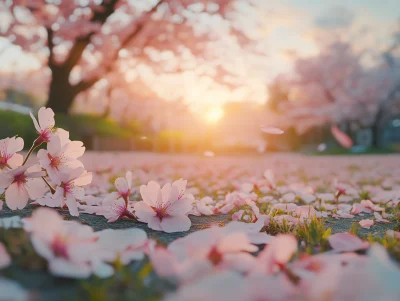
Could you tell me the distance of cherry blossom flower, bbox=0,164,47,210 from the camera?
1387 millimetres

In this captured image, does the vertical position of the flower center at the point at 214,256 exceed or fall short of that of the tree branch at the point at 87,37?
it falls short

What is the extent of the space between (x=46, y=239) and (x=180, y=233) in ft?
2.25

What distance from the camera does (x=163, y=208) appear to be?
1512 millimetres

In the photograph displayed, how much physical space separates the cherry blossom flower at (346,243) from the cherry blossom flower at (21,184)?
1029 mm

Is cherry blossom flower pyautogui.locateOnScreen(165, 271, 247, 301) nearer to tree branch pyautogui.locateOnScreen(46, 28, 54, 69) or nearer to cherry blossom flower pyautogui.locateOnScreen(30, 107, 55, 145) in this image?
cherry blossom flower pyautogui.locateOnScreen(30, 107, 55, 145)

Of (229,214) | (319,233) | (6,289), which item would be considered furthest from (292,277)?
(229,214)

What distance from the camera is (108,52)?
11594 millimetres

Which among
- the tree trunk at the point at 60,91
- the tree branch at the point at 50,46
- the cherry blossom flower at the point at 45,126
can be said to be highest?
the tree branch at the point at 50,46

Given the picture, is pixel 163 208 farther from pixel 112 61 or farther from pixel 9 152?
pixel 112 61

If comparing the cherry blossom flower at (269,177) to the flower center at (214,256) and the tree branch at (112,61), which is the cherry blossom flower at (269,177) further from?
the tree branch at (112,61)

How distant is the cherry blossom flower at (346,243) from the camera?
1.19m

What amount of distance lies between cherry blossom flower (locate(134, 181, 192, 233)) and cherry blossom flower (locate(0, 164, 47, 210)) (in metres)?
0.38

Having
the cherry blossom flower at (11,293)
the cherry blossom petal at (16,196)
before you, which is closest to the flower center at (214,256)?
the cherry blossom flower at (11,293)

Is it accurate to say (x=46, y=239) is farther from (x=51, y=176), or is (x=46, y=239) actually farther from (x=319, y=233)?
(x=319, y=233)
